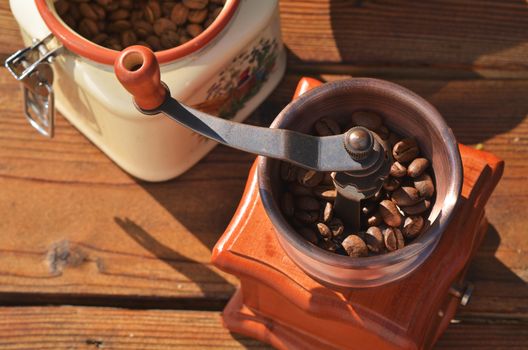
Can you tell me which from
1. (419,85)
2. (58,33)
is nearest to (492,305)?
(419,85)

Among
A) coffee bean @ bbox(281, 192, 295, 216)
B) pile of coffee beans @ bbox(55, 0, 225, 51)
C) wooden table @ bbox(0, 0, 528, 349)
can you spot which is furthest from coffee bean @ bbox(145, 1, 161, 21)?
coffee bean @ bbox(281, 192, 295, 216)

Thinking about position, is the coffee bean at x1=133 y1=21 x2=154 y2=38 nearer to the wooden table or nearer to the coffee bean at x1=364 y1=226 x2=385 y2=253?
the wooden table

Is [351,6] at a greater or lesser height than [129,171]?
greater

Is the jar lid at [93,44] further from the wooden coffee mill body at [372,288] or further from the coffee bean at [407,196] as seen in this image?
the coffee bean at [407,196]

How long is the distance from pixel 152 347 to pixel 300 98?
290 millimetres

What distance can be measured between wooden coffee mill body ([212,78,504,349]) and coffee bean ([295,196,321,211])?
1.5 inches

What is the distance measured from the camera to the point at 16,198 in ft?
2.21

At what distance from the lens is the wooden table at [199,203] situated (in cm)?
65

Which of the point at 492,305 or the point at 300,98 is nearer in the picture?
the point at 300,98

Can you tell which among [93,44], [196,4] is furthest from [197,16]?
[93,44]

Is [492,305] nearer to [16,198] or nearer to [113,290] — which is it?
[113,290]

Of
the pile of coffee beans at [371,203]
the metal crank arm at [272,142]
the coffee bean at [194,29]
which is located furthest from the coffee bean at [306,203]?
the coffee bean at [194,29]

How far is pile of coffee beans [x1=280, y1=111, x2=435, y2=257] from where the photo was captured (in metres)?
0.49

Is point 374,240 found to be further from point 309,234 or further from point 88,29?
point 88,29
